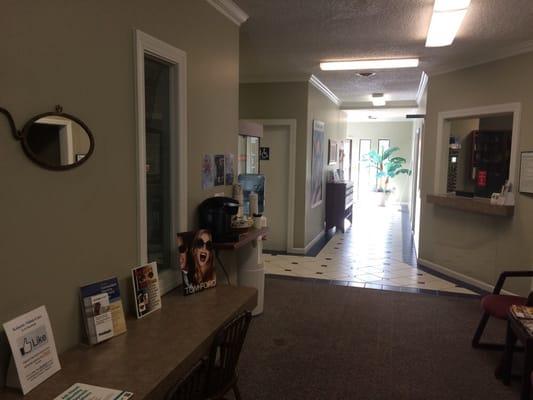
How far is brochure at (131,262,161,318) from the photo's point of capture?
83.7 inches

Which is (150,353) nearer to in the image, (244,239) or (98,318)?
(98,318)

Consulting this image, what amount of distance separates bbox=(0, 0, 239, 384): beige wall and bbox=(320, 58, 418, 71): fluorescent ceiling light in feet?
9.84

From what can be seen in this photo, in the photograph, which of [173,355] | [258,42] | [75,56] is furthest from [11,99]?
[258,42]

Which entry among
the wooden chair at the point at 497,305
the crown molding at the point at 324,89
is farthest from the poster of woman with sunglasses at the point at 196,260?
the crown molding at the point at 324,89

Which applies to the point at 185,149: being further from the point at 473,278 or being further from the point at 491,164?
the point at 491,164

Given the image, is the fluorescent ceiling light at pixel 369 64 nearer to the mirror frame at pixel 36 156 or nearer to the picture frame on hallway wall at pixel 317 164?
the picture frame on hallway wall at pixel 317 164

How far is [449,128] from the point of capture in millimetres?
5469

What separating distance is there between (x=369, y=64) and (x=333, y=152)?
3.36 metres

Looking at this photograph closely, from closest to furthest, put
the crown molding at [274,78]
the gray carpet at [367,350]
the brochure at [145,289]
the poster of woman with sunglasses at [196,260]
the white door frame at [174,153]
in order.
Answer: the brochure at [145,289] → the white door frame at [174,153] → the poster of woman with sunglasses at [196,260] → the gray carpet at [367,350] → the crown molding at [274,78]

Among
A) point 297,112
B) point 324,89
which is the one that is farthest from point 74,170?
point 324,89

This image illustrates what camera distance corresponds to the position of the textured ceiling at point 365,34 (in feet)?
10.7

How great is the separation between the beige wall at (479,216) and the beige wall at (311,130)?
5.36ft

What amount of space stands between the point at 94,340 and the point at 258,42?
11.2ft

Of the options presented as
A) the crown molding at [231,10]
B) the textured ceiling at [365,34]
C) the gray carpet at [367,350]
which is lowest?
the gray carpet at [367,350]
